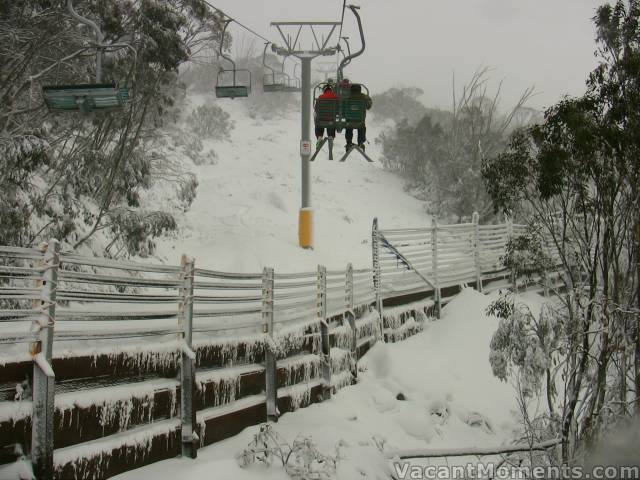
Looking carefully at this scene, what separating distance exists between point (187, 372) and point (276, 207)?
22.1m

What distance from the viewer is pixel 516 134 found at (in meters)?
11.5

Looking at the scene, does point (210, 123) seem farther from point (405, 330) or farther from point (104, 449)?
point (104, 449)

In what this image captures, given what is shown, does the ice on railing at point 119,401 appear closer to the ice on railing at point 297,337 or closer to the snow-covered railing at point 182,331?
the snow-covered railing at point 182,331

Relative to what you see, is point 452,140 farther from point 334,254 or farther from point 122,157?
point 122,157

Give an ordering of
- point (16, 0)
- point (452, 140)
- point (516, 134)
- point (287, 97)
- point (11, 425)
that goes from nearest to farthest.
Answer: point (11, 425), point (516, 134), point (16, 0), point (452, 140), point (287, 97)

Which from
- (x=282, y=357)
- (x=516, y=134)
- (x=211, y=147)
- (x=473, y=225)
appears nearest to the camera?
(x=282, y=357)

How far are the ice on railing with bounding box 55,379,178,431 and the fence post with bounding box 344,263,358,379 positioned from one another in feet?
16.9

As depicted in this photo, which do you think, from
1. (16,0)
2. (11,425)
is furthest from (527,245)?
(16,0)

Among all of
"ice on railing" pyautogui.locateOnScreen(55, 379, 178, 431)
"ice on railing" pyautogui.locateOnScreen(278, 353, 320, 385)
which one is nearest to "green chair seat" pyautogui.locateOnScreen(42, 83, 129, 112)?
"ice on railing" pyautogui.locateOnScreen(278, 353, 320, 385)

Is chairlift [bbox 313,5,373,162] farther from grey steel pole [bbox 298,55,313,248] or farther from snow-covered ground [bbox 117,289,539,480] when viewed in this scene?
grey steel pole [bbox 298,55,313,248]

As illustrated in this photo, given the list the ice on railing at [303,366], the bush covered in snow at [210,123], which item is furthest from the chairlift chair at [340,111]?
the bush covered in snow at [210,123]

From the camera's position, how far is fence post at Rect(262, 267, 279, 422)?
807cm

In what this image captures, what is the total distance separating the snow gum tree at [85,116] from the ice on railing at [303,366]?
562cm

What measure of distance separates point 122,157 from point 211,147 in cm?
2704
